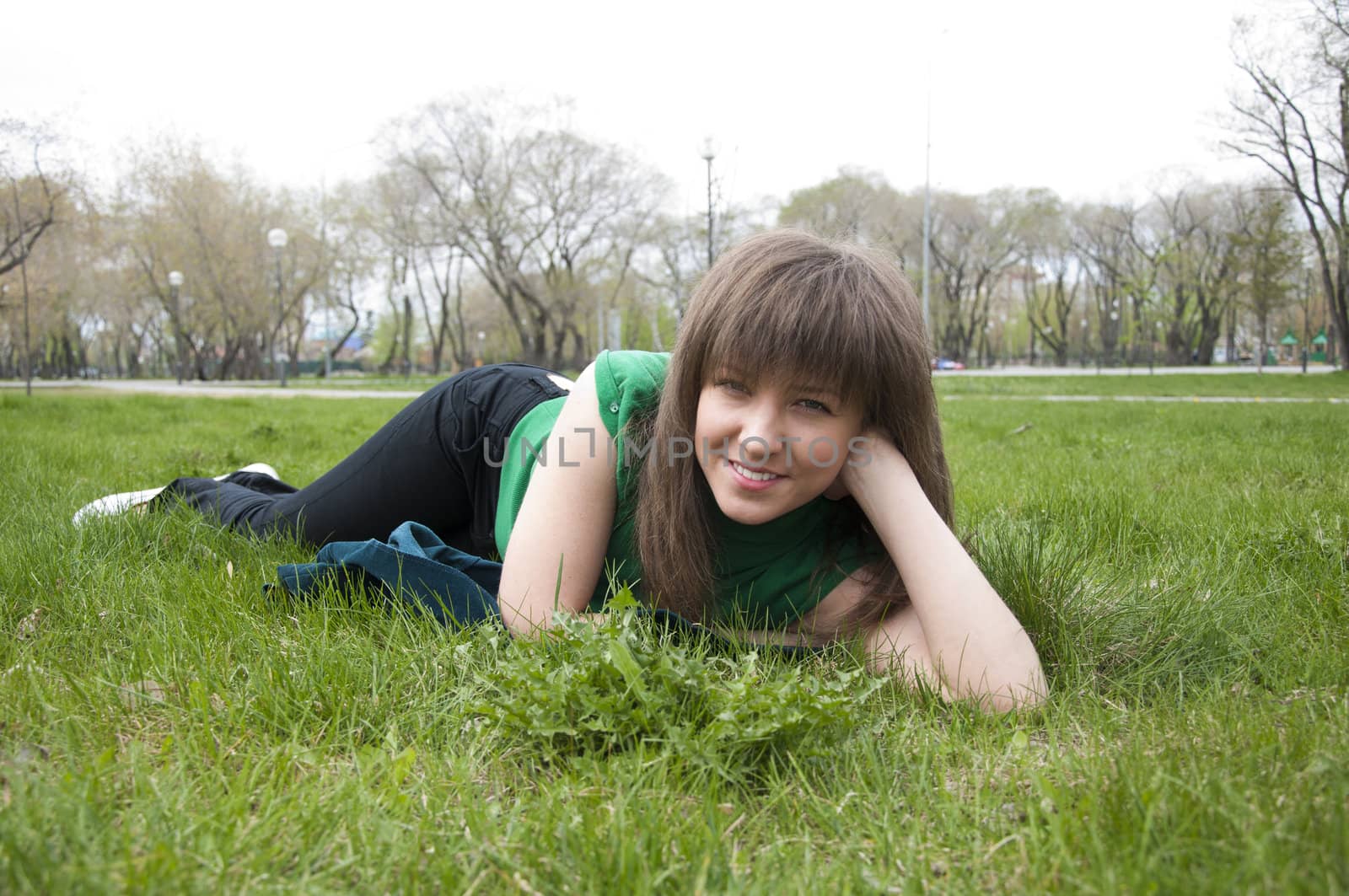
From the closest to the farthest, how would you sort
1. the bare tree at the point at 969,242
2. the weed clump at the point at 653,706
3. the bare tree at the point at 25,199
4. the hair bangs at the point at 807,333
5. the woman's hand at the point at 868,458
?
1. the weed clump at the point at 653,706
2. the hair bangs at the point at 807,333
3. the woman's hand at the point at 868,458
4. the bare tree at the point at 25,199
5. the bare tree at the point at 969,242

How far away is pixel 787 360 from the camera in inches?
70.2

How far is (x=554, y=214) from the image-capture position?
36.1 meters

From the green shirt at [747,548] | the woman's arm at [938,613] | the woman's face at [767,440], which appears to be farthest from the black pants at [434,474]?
the woman's arm at [938,613]

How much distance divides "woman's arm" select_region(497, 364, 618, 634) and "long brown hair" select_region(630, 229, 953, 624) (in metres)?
0.11

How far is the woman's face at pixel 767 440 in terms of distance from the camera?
71.6 inches

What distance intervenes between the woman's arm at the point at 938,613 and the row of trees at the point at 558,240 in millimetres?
17649

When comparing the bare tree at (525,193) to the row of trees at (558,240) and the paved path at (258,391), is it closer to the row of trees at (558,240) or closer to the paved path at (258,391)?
the row of trees at (558,240)

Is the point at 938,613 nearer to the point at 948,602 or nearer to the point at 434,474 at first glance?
the point at 948,602

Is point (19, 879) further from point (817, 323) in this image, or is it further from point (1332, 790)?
point (1332, 790)

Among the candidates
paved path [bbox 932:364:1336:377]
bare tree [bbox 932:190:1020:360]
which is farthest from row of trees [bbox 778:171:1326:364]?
paved path [bbox 932:364:1336:377]

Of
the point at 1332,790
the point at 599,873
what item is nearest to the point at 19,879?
the point at 599,873

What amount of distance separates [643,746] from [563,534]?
646mm

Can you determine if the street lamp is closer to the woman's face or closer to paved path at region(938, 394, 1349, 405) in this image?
paved path at region(938, 394, 1349, 405)

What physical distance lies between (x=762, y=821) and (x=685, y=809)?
131mm
